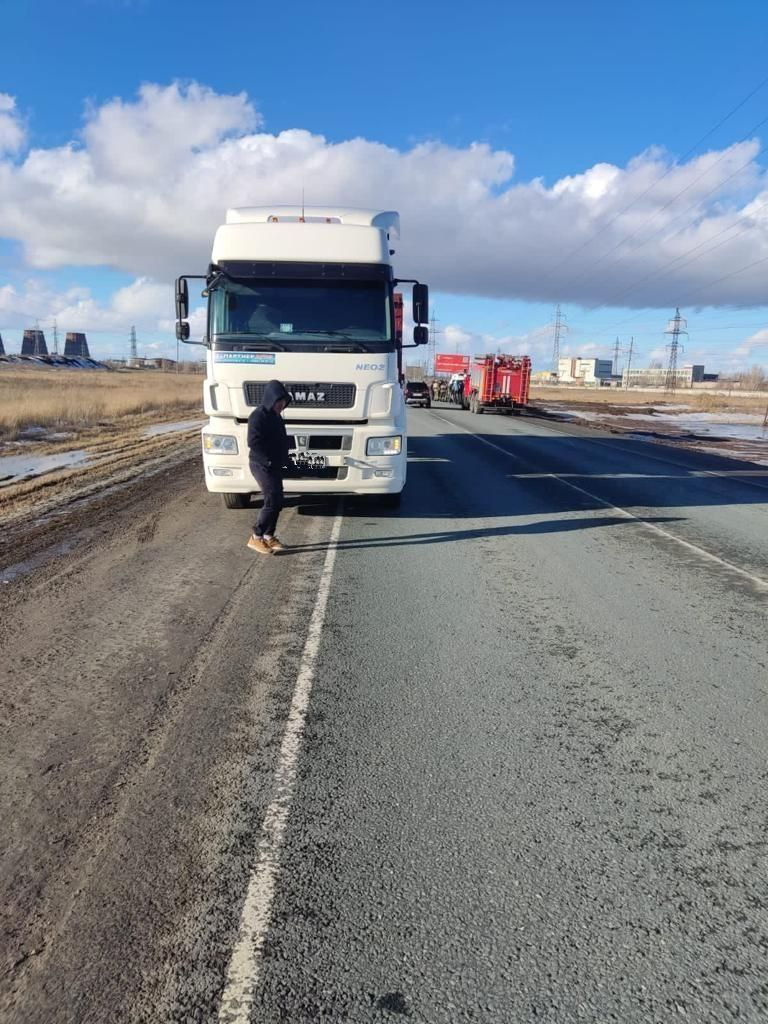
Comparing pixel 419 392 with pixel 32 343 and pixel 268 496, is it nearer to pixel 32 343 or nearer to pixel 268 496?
pixel 268 496

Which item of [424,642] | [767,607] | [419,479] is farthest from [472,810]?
[419,479]

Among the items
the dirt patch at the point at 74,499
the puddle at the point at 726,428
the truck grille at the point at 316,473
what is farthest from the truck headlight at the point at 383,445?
the puddle at the point at 726,428

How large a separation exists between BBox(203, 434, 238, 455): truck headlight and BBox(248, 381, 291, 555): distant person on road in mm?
971

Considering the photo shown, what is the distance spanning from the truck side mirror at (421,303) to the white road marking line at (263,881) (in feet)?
20.5

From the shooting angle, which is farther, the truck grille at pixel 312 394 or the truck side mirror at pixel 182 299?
the truck side mirror at pixel 182 299

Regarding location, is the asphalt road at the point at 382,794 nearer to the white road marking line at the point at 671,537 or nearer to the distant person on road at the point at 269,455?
the white road marking line at the point at 671,537

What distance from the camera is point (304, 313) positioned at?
873 cm

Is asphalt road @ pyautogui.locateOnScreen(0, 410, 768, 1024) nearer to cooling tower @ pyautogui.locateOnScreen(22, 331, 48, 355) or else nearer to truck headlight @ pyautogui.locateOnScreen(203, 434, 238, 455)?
truck headlight @ pyautogui.locateOnScreen(203, 434, 238, 455)

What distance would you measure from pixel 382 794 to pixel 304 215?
8.27 meters

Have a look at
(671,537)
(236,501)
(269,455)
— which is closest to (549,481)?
(671,537)

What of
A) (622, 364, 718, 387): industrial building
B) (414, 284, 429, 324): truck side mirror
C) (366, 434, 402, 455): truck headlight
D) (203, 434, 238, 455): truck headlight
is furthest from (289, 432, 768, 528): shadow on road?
(622, 364, 718, 387): industrial building

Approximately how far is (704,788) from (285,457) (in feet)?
17.3

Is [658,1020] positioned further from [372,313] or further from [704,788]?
[372,313]

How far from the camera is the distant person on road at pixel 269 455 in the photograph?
24.0ft
